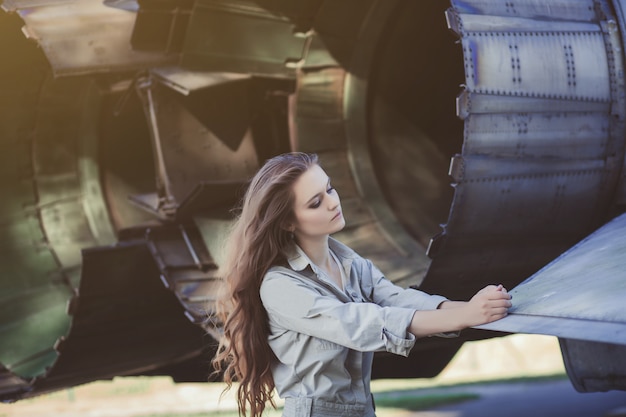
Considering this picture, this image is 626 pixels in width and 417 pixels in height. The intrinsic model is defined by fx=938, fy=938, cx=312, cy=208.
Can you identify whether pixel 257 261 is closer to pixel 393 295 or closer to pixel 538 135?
pixel 393 295

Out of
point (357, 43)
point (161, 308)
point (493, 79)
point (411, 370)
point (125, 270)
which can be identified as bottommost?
point (411, 370)

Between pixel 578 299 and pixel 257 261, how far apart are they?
1.42 m

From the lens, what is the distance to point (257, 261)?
11.9ft

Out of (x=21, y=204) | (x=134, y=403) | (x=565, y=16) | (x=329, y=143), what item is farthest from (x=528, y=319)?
(x=134, y=403)

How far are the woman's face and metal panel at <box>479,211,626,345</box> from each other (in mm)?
729

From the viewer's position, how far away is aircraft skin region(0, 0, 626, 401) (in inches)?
228

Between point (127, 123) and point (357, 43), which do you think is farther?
point (127, 123)

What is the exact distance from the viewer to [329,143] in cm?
848

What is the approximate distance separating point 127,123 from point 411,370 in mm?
3979

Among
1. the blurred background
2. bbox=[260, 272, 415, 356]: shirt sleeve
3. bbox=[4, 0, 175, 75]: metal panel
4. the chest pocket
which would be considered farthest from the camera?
the blurred background

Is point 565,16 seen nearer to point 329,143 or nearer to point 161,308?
point 329,143

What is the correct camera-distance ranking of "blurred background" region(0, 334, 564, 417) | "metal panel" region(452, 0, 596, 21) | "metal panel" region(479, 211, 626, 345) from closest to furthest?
"metal panel" region(479, 211, 626, 345) < "metal panel" region(452, 0, 596, 21) < "blurred background" region(0, 334, 564, 417)

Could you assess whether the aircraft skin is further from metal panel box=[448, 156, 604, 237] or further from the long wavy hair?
the long wavy hair

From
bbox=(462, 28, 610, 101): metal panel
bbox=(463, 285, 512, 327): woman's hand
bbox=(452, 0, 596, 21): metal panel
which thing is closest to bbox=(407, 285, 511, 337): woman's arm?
bbox=(463, 285, 512, 327): woman's hand
